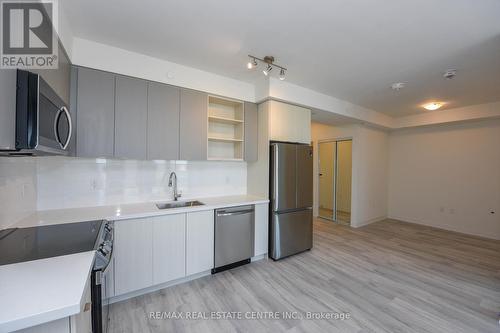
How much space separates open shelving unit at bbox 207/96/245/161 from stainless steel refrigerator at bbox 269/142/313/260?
1.95ft

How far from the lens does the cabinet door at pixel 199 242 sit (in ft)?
8.05

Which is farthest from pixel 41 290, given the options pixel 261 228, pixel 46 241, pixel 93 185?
pixel 261 228

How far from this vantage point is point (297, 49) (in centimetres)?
229

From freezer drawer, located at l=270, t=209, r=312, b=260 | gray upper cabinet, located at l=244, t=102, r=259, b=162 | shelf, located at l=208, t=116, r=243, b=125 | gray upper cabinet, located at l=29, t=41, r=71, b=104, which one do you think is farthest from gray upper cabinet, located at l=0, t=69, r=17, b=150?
freezer drawer, located at l=270, t=209, r=312, b=260

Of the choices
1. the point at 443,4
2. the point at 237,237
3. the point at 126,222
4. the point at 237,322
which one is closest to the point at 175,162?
the point at 126,222

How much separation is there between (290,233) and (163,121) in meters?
2.39

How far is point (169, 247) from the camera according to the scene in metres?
2.33

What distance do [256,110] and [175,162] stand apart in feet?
4.81

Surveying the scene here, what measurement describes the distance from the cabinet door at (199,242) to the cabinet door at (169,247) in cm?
6

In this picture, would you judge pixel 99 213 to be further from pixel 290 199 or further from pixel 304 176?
pixel 304 176

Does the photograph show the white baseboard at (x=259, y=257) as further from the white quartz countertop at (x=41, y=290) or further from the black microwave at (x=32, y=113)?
the black microwave at (x=32, y=113)

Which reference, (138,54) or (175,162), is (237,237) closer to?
(175,162)

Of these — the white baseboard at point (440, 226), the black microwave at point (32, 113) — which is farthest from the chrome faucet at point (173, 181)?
the white baseboard at point (440, 226)

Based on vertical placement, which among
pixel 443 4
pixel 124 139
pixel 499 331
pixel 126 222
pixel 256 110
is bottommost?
pixel 499 331
